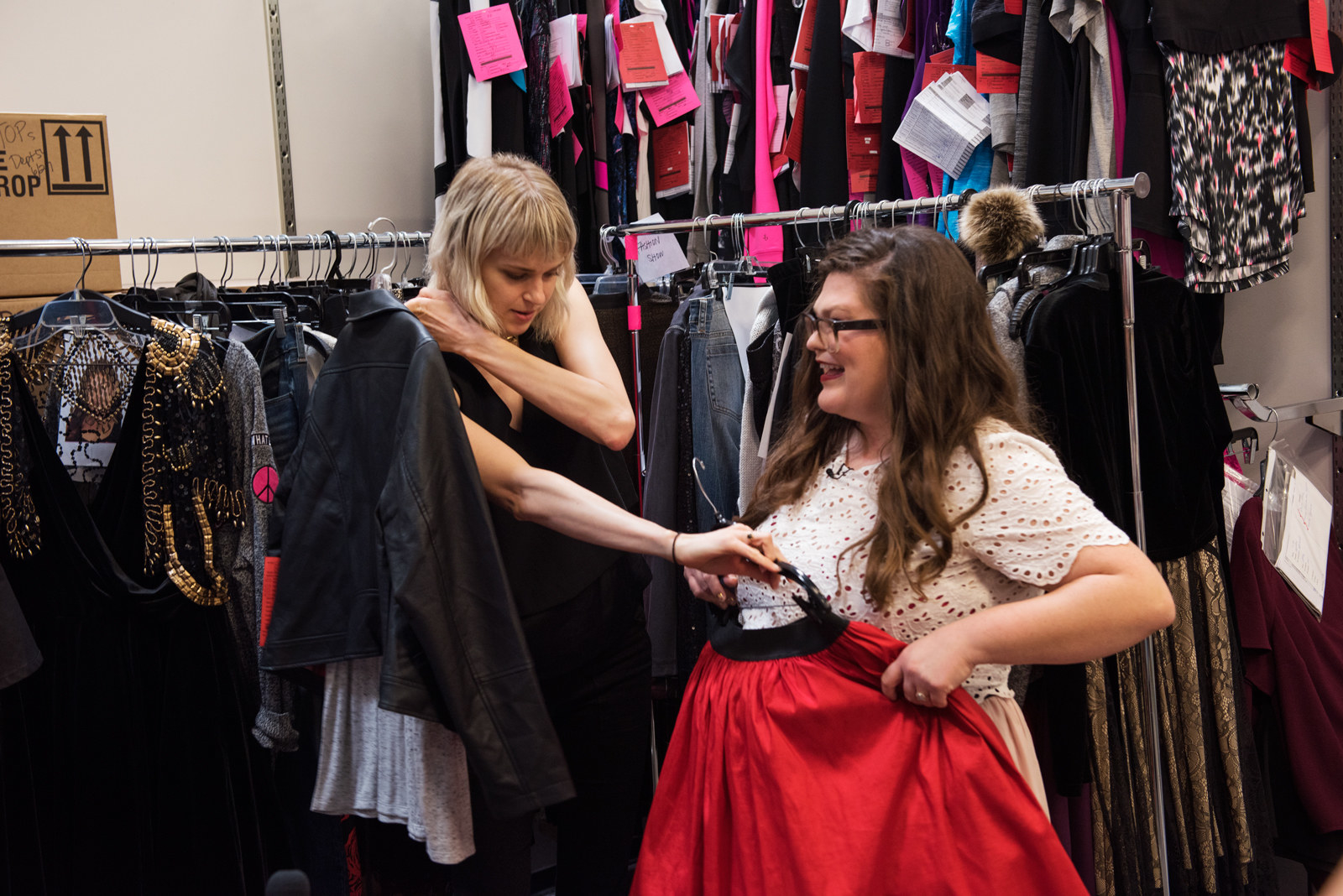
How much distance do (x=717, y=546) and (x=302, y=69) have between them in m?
3.26

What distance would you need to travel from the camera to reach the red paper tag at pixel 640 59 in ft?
12.1

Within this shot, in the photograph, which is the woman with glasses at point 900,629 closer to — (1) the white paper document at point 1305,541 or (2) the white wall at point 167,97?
(1) the white paper document at point 1305,541

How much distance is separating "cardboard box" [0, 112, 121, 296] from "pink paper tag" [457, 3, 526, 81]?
146cm

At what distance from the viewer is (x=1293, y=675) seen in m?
2.31

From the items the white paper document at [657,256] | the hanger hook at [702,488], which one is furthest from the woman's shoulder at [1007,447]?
the white paper document at [657,256]

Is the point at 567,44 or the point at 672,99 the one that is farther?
the point at 672,99

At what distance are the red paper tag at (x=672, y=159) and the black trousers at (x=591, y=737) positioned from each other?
2494 mm

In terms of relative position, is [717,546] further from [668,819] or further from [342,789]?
[342,789]

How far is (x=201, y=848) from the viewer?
191cm

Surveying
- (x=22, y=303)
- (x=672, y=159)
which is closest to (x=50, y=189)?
(x=22, y=303)

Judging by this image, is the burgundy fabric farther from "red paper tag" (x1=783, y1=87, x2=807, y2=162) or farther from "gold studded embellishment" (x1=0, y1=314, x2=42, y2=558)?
"gold studded embellishment" (x1=0, y1=314, x2=42, y2=558)

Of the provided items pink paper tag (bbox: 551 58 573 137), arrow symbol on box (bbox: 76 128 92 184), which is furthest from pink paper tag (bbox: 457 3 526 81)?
arrow symbol on box (bbox: 76 128 92 184)

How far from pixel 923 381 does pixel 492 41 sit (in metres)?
2.69

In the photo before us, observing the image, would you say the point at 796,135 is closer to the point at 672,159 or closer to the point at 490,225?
the point at 672,159
